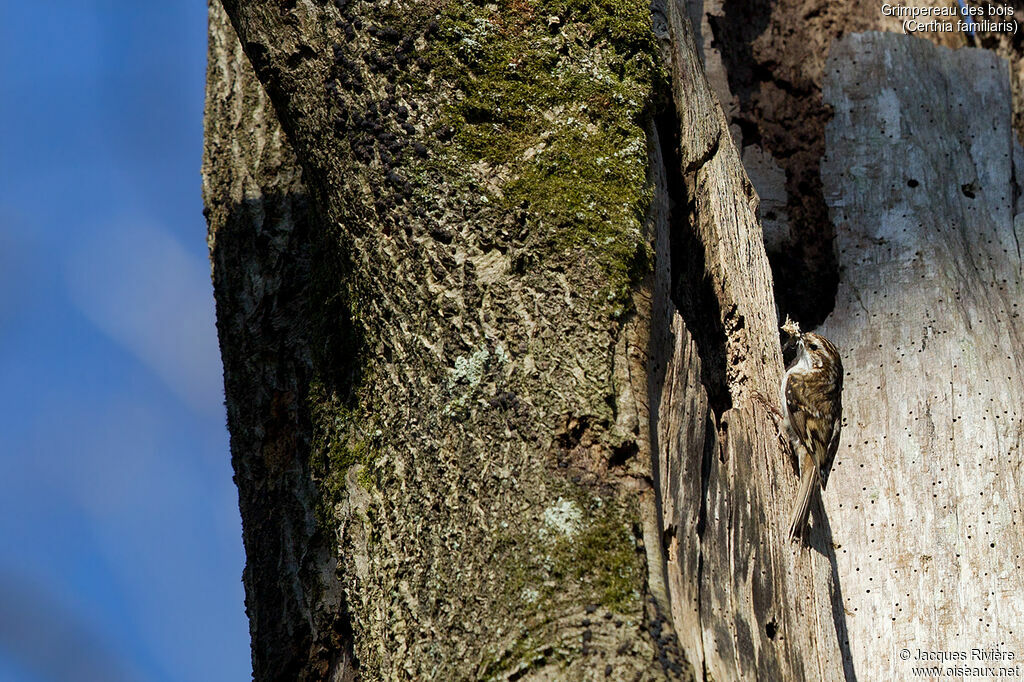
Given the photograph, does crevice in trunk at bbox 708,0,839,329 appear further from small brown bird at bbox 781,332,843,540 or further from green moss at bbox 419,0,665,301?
green moss at bbox 419,0,665,301

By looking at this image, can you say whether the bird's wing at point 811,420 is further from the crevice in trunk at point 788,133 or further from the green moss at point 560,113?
the green moss at point 560,113

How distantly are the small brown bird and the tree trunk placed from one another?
0.09m

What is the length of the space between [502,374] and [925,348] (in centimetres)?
200

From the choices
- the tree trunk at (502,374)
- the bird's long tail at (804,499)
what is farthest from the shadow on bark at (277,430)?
the bird's long tail at (804,499)

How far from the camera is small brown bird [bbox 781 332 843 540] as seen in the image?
2.50 meters

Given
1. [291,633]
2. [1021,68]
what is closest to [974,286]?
[1021,68]

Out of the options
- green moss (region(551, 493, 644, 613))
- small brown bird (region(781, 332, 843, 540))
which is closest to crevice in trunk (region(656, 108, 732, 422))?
small brown bird (region(781, 332, 843, 540))

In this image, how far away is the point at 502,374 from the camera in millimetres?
1778

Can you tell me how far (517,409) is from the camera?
1743 mm

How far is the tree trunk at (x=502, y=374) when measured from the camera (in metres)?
1.67

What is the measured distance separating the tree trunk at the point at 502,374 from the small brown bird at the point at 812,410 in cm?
9

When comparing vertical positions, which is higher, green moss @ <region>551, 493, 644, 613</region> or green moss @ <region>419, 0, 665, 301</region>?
green moss @ <region>419, 0, 665, 301</region>

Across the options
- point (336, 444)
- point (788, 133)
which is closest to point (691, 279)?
point (336, 444)

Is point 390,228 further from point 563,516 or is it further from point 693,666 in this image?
point 693,666
